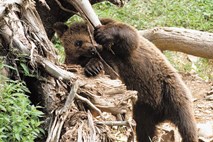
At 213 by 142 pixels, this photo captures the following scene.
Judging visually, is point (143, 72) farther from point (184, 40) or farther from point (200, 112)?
point (184, 40)

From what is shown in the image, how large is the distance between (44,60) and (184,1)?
21.2 ft

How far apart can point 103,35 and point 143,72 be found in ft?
2.82

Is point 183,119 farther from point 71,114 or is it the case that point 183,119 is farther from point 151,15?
point 151,15

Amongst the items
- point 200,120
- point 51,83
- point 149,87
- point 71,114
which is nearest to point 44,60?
point 51,83

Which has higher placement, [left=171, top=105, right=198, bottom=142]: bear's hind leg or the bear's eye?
the bear's eye

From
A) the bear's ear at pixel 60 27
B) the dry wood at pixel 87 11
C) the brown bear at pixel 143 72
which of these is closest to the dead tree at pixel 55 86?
the dry wood at pixel 87 11

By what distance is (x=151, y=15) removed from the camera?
33.4ft

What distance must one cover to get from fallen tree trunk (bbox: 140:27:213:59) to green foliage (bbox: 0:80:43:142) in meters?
4.42

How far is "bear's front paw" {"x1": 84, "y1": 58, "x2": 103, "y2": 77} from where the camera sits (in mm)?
5252

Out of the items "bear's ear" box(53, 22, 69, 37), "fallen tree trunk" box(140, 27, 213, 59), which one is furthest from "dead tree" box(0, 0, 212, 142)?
"fallen tree trunk" box(140, 27, 213, 59)

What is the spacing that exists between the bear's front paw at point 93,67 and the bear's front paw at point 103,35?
0.22 meters

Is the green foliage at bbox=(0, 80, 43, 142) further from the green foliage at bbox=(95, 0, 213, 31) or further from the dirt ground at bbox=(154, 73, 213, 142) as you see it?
Answer: the green foliage at bbox=(95, 0, 213, 31)

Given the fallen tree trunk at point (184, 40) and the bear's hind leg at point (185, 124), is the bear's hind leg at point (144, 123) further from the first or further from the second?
the fallen tree trunk at point (184, 40)

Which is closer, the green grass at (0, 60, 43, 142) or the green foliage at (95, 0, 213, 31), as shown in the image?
the green grass at (0, 60, 43, 142)
